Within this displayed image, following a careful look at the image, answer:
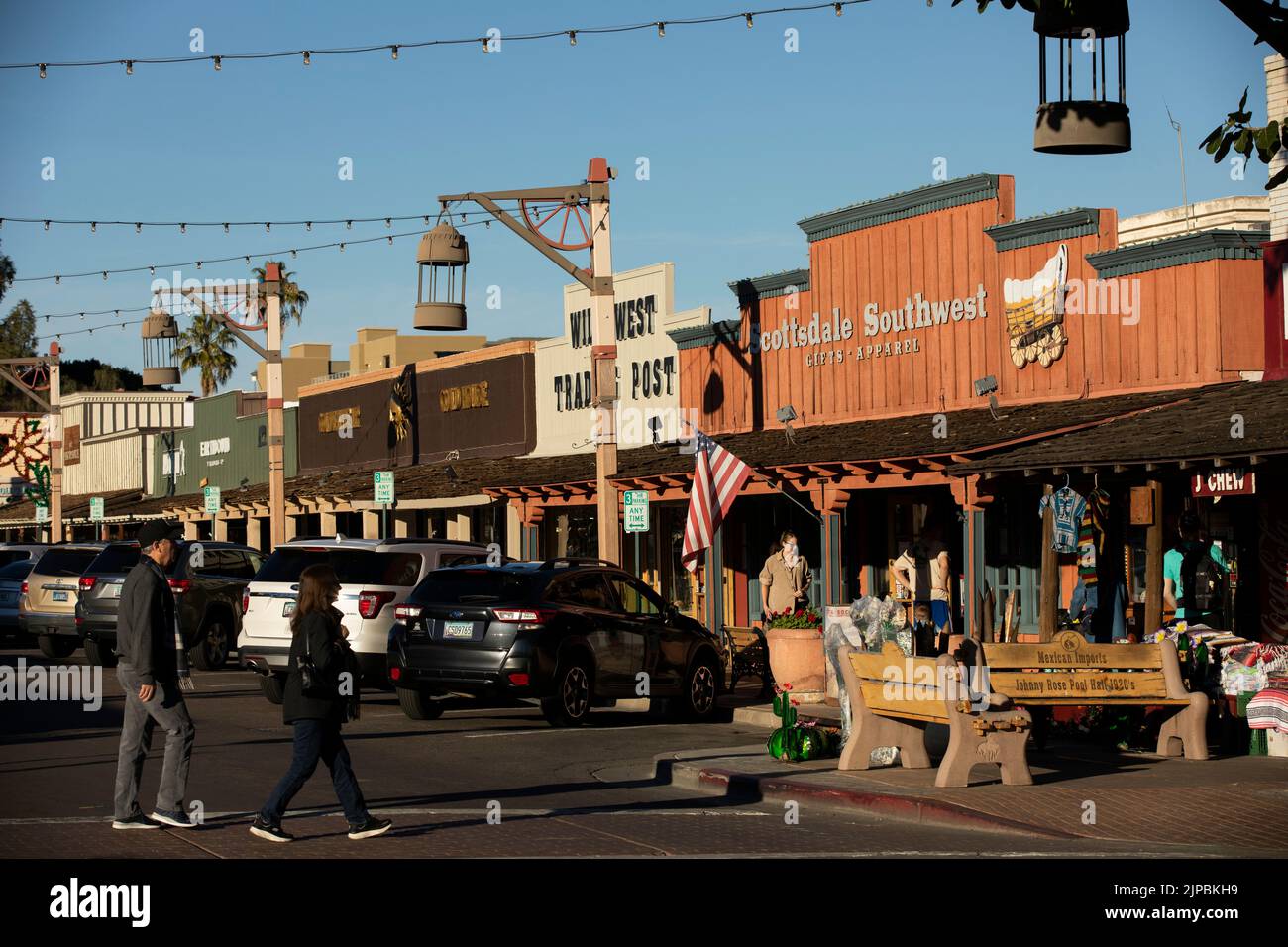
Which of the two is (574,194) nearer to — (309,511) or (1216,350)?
(1216,350)

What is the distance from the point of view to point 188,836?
1058 centimetres

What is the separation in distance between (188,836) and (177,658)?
4.47 ft

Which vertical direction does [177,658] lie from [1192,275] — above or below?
below

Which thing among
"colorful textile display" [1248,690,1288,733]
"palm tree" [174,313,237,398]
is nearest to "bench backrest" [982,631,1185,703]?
"colorful textile display" [1248,690,1288,733]

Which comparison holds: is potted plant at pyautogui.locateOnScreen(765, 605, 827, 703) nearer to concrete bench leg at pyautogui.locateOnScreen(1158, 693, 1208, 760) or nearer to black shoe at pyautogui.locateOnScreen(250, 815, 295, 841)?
concrete bench leg at pyautogui.locateOnScreen(1158, 693, 1208, 760)

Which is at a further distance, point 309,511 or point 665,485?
point 309,511

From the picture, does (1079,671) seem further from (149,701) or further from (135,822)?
(135,822)

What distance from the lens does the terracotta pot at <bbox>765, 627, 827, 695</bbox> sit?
19.4 m

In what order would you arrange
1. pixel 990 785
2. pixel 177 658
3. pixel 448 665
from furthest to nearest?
pixel 448 665 < pixel 990 785 < pixel 177 658

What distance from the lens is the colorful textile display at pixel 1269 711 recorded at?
14.1 meters

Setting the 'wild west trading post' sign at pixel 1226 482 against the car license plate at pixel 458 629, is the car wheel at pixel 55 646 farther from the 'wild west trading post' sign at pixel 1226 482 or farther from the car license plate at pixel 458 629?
the 'wild west trading post' sign at pixel 1226 482

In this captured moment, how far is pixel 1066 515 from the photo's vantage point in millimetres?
18609

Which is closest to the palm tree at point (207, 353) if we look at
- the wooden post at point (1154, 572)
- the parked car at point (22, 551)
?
the parked car at point (22, 551)
